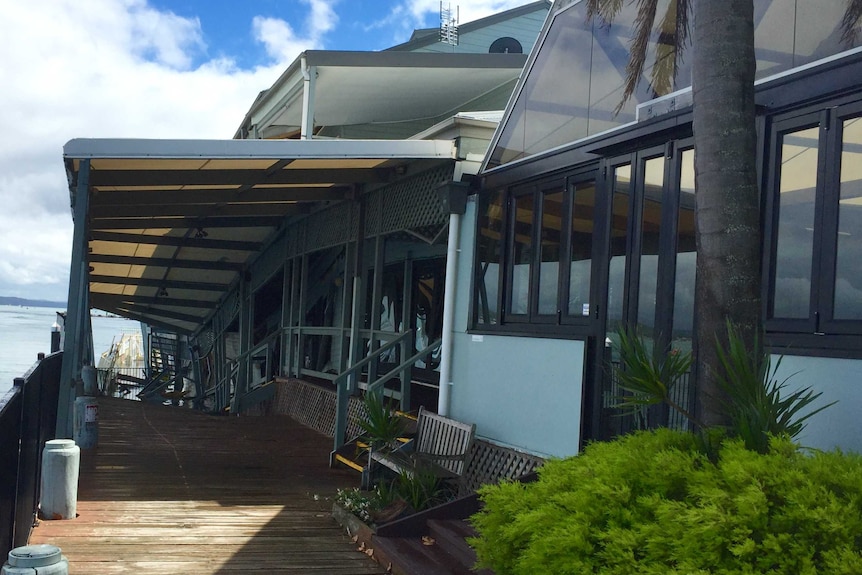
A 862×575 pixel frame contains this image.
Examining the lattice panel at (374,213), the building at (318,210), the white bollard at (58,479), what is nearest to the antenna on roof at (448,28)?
the building at (318,210)

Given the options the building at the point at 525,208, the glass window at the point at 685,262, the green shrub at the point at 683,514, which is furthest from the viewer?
the glass window at the point at 685,262

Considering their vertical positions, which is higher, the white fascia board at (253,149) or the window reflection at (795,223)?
the white fascia board at (253,149)

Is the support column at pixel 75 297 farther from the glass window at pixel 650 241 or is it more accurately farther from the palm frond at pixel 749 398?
the palm frond at pixel 749 398

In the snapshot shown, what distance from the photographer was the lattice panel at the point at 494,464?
23.0ft

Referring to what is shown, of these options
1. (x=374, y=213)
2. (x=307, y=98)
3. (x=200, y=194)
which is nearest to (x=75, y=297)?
(x=200, y=194)

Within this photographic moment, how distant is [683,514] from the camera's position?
11.1 ft

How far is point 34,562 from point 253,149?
16.8ft

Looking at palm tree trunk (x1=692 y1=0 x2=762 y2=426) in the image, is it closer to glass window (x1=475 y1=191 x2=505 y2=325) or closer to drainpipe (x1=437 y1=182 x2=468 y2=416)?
glass window (x1=475 y1=191 x2=505 y2=325)

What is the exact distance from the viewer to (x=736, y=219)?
374 centimetres

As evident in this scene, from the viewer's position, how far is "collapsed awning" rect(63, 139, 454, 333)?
332 inches

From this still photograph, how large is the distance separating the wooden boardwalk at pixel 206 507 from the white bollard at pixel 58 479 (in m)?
0.12

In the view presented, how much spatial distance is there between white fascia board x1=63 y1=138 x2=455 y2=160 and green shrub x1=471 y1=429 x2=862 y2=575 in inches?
200

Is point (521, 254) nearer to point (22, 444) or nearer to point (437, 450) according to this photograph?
point (437, 450)

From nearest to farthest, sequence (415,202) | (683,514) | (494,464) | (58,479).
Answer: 1. (683,514)
2. (58,479)
3. (494,464)
4. (415,202)
